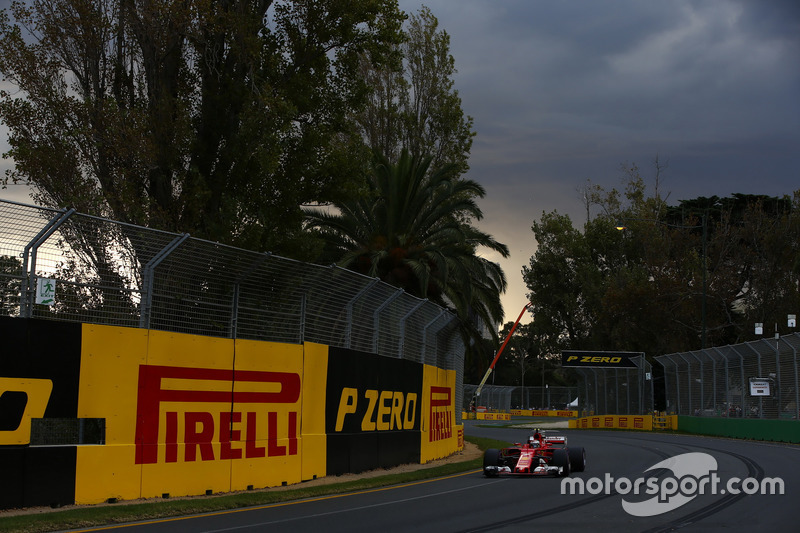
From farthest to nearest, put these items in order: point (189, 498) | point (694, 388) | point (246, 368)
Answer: point (694, 388), point (246, 368), point (189, 498)

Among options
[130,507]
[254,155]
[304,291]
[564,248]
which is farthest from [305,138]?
[564,248]

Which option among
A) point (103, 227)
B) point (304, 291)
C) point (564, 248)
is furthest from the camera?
point (564, 248)

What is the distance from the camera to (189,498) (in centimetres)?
1231

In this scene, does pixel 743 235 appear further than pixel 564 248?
No

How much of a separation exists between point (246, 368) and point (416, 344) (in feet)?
24.9

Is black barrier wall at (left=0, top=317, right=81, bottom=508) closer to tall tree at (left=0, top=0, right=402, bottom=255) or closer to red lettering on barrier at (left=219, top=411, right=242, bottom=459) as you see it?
red lettering on barrier at (left=219, top=411, right=242, bottom=459)

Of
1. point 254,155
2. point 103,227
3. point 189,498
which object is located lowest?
point 189,498

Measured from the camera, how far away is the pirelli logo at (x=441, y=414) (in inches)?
882

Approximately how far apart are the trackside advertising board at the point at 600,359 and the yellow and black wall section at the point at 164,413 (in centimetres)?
3197

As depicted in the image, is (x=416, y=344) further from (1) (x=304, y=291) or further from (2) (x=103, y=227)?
(2) (x=103, y=227)

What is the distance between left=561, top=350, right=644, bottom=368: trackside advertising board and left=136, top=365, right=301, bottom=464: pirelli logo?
34.8 meters

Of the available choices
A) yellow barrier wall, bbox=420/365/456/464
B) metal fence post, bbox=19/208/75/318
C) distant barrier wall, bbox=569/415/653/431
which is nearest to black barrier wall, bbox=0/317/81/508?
metal fence post, bbox=19/208/75/318

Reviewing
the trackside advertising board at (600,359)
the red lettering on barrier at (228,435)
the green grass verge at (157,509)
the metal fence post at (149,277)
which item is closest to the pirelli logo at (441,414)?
the green grass verge at (157,509)

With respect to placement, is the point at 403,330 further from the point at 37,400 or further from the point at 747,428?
the point at 747,428
